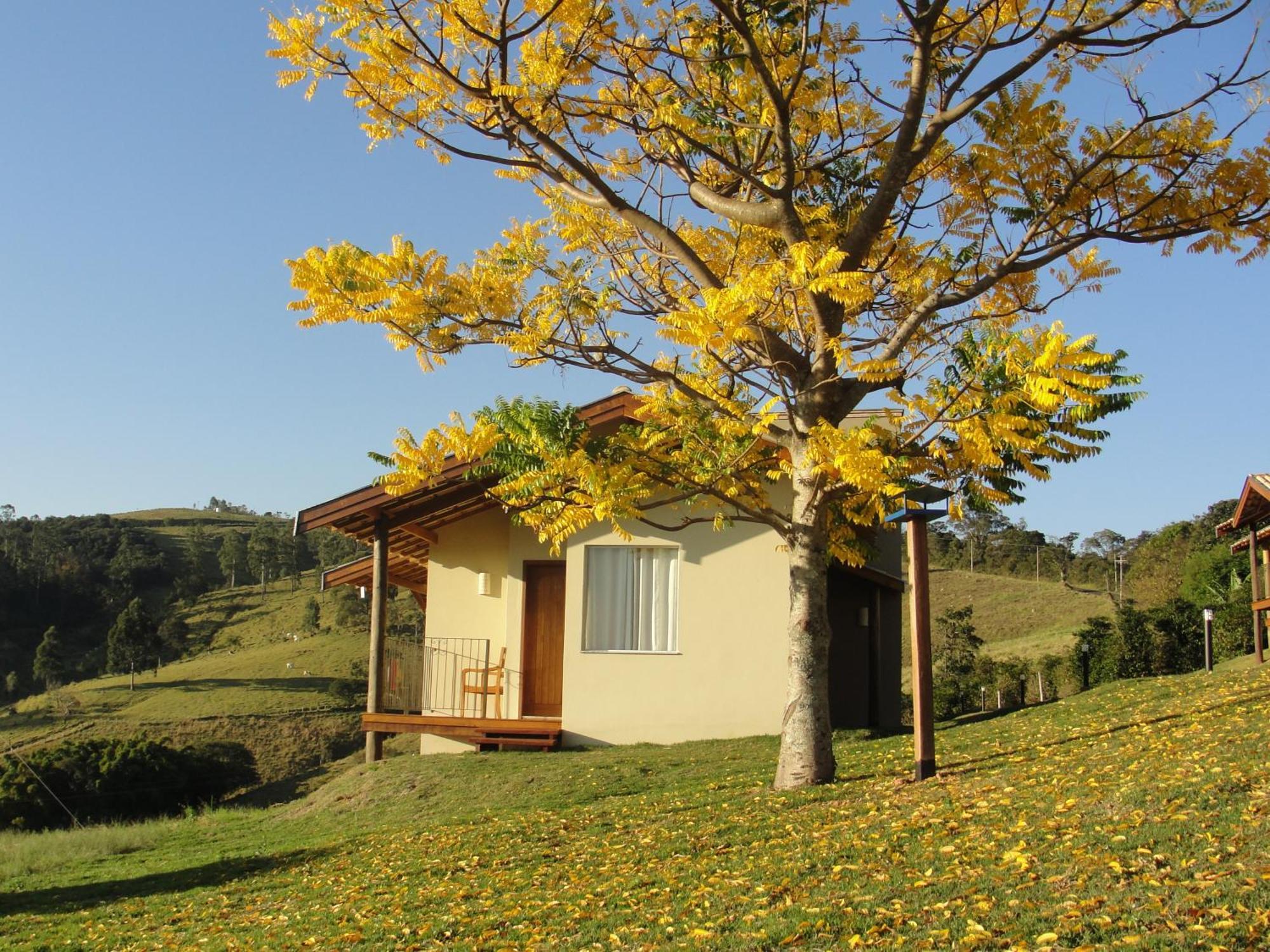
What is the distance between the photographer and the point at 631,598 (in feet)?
50.1

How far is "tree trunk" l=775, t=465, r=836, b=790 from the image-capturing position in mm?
9172

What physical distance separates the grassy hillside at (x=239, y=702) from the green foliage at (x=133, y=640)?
0.89 meters

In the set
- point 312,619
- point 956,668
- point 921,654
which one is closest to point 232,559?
point 312,619

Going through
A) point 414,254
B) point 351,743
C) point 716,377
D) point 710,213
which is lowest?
point 351,743

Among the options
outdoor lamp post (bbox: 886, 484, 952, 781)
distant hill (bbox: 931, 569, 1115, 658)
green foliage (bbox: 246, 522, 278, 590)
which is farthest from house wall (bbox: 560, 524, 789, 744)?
green foliage (bbox: 246, 522, 278, 590)

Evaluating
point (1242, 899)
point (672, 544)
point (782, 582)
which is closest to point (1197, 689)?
point (782, 582)

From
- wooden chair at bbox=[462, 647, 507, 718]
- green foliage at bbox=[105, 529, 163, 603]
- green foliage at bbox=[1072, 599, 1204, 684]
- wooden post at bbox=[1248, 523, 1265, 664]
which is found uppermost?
green foliage at bbox=[105, 529, 163, 603]

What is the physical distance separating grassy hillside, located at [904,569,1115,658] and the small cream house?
27.9 metres

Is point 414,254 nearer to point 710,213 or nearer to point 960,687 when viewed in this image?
point 710,213

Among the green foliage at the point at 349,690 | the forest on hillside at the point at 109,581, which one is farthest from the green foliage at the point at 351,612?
the green foliage at the point at 349,690

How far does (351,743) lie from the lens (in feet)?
89.8

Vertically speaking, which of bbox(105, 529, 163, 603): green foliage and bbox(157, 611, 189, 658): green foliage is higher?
bbox(105, 529, 163, 603): green foliage

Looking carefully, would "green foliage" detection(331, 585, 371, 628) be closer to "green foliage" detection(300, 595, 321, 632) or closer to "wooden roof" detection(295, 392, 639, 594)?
"green foliage" detection(300, 595, 321, 632)

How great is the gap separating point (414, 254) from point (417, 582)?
15.6 meters
